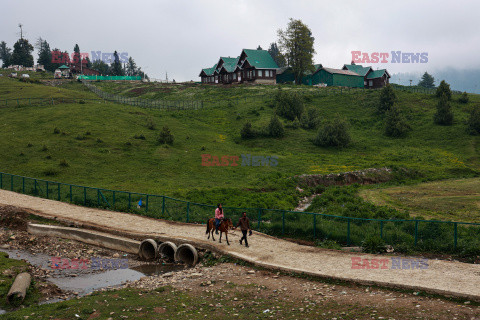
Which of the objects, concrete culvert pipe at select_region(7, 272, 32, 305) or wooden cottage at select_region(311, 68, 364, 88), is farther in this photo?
wooden cottage at select_region(311, 68, 364, 88)

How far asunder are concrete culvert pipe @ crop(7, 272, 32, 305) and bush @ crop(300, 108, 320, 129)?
58.1 m

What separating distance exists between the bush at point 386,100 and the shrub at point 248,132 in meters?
29.3

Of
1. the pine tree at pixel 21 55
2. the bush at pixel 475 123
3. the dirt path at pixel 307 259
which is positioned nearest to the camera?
the dirt path at pixel 307 259

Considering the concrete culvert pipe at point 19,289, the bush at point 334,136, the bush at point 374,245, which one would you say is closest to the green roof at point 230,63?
the bush at point 334,136

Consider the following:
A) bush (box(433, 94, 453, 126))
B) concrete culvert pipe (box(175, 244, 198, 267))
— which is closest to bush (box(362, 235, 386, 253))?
concrete culvert pipe (box(175, 244, 198, 267))

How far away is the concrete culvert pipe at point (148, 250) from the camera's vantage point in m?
23.6

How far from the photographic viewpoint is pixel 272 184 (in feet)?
137

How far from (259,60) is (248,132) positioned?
52.4 metres

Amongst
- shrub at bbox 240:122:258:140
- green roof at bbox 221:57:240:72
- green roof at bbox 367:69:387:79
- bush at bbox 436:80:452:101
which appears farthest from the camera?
green roof at bbox 221:57:240:72

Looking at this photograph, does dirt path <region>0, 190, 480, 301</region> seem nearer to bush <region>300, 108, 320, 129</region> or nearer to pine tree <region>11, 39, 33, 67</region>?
bush <region>300, 108, 320, 129</region>

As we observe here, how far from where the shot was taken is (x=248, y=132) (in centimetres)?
6462

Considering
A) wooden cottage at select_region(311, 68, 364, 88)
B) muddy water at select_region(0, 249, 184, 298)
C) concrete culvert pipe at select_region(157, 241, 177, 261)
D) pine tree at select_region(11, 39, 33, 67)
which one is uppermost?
pine tree at select_region(11, 39, 33, 67)

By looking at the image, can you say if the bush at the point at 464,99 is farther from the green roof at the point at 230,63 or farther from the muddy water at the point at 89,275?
the muddy water at the point at 89,275

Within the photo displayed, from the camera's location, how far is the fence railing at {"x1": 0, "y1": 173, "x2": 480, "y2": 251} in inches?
827
